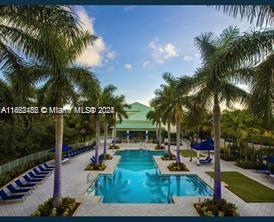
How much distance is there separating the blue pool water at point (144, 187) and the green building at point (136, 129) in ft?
91.1

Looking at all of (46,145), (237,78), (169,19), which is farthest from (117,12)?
(46,145)

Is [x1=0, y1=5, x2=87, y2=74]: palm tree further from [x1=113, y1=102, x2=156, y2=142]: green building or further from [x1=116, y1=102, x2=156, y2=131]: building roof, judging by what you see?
[x1=113, y1=102, x2=156, y2=142]: green building

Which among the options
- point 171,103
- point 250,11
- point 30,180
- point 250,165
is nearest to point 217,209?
point 250,11

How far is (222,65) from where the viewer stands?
318 inches

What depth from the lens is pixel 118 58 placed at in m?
25.3

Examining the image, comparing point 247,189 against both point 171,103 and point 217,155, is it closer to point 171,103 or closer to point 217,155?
point 217,155

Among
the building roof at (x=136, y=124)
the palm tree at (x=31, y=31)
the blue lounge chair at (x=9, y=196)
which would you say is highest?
the palm tree at (x=31, y=31)

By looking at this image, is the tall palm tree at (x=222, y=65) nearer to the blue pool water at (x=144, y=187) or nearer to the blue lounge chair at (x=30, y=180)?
the blue pool water at (x=144, y=187)

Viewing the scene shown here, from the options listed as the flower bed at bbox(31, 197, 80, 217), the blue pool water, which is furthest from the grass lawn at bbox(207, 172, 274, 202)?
the flower bed at bbox(31, 197, 80, 217)

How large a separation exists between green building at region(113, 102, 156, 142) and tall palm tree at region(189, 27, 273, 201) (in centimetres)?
3796

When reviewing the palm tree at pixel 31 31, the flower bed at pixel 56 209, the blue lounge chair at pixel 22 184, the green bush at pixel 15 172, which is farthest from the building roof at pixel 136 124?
the palm tree at pixel 31 31

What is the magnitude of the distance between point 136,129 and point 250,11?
4448 centimetres

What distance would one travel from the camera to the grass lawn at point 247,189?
1390 cm

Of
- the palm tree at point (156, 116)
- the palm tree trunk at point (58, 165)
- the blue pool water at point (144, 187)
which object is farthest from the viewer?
the palm tree at point (156, 116)
